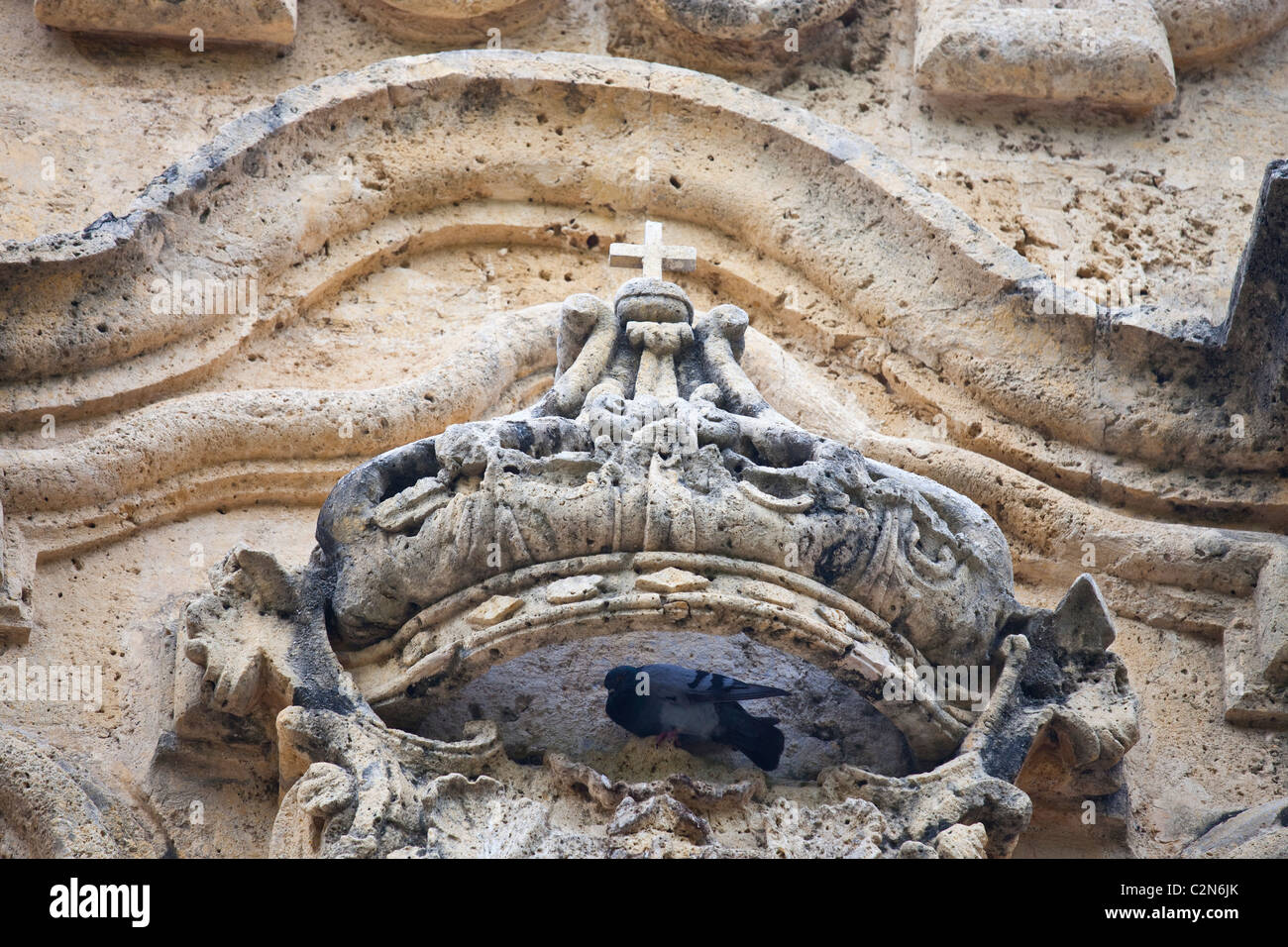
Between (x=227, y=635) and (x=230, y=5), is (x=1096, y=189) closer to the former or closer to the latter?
(x=230, y=5)

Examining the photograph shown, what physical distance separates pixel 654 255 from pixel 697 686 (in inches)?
56.7

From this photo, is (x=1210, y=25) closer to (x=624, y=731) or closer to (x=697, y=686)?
(x=697, y=686)

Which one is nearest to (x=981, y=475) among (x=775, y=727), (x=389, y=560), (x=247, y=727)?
(x=775, y=727)

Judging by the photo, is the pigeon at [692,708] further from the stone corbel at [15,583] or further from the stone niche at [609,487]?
the stone corbel at [15,583]

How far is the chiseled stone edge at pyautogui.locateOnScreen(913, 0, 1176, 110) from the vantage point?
239 inches

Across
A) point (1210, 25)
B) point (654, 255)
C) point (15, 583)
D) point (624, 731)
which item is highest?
point (1210, 25)

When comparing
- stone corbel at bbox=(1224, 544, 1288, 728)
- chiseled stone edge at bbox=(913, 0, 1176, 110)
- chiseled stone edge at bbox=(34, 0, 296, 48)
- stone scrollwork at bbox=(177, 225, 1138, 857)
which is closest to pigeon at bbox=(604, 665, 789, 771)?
stone scrollwork at bbox=(177, 225, 1138, 857)

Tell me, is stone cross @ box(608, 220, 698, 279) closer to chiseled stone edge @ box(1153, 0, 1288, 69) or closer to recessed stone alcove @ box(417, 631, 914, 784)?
recessed stone alcove @ box(417, 631, 914, 784)

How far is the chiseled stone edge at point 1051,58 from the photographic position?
6059 mm

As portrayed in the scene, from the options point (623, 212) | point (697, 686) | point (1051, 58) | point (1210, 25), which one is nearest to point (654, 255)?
point (623, 212)

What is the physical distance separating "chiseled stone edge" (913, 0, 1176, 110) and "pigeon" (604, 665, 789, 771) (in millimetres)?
2673

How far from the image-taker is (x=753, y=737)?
4156 mm

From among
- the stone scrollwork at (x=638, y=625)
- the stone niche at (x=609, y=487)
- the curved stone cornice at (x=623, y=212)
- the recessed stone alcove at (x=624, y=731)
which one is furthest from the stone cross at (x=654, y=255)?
the recessed stone alcove at (x=624, y=731)

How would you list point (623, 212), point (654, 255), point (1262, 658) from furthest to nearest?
point (623, 212)
point (654, 255)
point (1262, 658)
